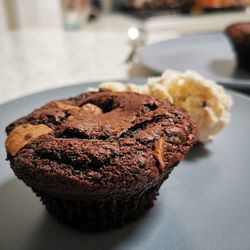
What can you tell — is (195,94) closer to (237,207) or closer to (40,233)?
(237,207)

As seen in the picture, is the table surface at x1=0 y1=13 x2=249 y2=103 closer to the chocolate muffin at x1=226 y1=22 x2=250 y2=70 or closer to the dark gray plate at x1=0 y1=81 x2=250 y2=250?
the chocolate muffin at x1=226 y1=22 x2=250 y2=70

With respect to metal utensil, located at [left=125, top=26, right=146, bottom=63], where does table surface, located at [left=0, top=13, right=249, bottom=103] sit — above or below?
below

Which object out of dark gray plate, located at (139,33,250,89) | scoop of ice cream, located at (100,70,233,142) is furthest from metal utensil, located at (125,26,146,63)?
scoop of ice cream, located at (100,70,233,142)

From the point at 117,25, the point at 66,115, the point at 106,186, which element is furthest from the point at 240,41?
the point at 117,25

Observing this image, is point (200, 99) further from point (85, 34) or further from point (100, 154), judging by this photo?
point (85, 34)

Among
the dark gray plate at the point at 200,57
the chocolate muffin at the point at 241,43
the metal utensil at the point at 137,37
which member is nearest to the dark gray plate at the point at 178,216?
the dark gray plate at the point at 200,57

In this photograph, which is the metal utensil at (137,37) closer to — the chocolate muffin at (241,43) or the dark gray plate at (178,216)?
the chocolate muffin at (241,43)

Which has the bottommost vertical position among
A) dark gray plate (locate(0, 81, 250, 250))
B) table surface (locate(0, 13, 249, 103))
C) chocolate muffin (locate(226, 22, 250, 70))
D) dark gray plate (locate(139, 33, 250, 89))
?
dark gray plate (locate(0, 81, 250, 250))
